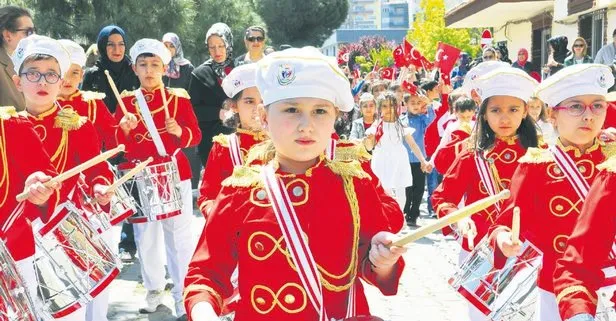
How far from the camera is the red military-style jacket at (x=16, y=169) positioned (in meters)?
4.71

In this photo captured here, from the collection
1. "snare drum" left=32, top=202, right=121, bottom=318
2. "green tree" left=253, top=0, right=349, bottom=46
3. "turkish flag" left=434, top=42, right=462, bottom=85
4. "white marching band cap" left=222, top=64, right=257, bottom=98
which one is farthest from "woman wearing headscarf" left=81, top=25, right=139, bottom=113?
"green tree" left=253, top=0, right=349, bottom=46

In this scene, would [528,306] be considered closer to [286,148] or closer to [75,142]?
[286,148]

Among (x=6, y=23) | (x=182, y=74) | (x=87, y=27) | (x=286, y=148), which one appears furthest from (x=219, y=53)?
(x=87, y=27)

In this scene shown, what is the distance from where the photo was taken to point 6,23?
6301mm

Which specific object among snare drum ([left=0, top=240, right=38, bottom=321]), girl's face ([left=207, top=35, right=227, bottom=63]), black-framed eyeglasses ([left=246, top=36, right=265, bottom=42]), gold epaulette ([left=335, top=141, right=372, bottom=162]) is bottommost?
snare drum ([left=0, top=240, right=38, bottom=321])

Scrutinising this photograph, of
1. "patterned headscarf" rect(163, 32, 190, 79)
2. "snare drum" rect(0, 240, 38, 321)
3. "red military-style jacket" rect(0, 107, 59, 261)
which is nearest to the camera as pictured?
"snare drum" rect(0, 240, 38, 321)

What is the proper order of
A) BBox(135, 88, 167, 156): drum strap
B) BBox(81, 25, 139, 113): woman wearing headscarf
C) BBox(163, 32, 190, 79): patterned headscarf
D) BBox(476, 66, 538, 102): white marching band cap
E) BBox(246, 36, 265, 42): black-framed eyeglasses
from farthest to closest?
BBox(163, 32, 190, 79): patterned headscarf, BBox(246, 36, 265, 42): black-framed eyeglasses, BBox(81, 25, 139, 113): woman wearing headscarf, BBox(135, 88, 167, 156): drum strap, BBox(476, 66, 538, 102): white marching band cap

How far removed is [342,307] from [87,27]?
17.8m

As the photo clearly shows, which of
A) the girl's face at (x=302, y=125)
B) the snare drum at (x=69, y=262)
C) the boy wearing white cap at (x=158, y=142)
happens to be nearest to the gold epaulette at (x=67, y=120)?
the snare drum at (x=69, y=262)

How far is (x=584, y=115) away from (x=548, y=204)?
1.55 ft

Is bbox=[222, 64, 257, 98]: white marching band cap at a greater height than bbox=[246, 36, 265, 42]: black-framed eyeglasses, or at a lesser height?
lesser

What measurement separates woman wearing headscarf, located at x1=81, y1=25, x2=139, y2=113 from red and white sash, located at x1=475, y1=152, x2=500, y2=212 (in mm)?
4201

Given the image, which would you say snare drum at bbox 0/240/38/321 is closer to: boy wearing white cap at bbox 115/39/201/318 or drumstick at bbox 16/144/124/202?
drumstick at bbox 16/144/124/202

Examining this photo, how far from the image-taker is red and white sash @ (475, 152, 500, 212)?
5707mm
